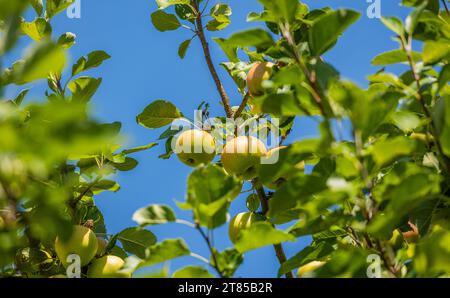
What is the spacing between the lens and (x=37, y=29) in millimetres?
2564

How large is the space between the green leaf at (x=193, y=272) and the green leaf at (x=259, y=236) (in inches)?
3.9

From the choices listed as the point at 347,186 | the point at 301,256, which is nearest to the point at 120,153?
the point at 301,256

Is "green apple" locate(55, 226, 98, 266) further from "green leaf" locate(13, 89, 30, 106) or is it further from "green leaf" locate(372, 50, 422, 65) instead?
"green leaf" locate(372, 50, 422, 65)

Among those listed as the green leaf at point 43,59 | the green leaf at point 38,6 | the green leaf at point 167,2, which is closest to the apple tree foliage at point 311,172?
the green leaf at point 43,59

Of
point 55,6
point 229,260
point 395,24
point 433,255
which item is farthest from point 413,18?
point 55,6

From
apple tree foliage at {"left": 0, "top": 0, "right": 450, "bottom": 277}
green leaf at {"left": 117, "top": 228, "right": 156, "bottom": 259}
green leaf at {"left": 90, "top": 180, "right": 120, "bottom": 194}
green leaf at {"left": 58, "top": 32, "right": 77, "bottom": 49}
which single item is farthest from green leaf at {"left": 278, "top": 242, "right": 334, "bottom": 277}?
green leaf at {"left": 58, "top": 32, "right": 77, "bottom": 49}

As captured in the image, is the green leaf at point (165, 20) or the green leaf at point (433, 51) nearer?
the green leaf at point (433, 51)

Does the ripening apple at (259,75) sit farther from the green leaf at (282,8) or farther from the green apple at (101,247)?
the green apple at (101,247)

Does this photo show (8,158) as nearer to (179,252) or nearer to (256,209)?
(179,252)

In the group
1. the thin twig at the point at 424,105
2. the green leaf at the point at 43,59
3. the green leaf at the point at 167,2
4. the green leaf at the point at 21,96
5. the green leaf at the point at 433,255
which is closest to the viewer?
the green leaf at the point at 43,59

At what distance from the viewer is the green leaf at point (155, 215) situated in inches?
49.4

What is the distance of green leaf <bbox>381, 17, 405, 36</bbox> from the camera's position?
59.4 inches

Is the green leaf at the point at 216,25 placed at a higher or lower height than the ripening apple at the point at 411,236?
higher

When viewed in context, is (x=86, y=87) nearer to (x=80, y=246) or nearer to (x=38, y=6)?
(x=38, y=6)
